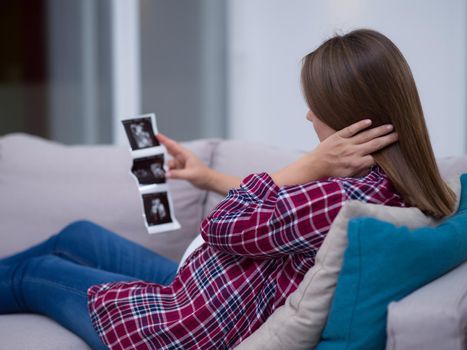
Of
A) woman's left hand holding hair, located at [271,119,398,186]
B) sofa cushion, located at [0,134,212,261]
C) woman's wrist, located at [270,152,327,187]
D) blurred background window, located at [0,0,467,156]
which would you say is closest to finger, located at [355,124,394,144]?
woman's left hand holding hair, located at [271,119,398,186]

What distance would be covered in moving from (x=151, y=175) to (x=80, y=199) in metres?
0.28

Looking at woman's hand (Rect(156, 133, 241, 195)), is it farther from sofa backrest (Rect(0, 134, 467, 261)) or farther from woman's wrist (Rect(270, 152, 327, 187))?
woman's wrist (Rect(270, 152, 327, 187))

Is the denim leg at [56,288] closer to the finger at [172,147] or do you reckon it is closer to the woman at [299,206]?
the woman at [299,206]

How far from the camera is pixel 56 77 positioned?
3869mm

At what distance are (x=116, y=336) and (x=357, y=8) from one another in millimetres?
1973

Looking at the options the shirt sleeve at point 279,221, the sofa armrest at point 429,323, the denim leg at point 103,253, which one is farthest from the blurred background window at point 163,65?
the sofa armrest at point 429,323

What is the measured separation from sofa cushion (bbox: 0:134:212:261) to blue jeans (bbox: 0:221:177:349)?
16cm

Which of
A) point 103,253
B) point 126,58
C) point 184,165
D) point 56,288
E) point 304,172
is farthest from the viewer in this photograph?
point 126,58

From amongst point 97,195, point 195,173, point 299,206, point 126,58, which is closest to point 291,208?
point 299,206

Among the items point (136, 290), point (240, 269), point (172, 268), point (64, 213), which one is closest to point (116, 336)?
point (136, 290)

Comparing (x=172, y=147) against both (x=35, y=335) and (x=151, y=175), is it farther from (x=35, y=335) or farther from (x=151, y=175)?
(x=35, y=335)

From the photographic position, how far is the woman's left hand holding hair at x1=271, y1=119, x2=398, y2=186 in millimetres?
1291

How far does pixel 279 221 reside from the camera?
118 cm

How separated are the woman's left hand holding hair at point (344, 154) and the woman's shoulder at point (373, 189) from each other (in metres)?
0.04
